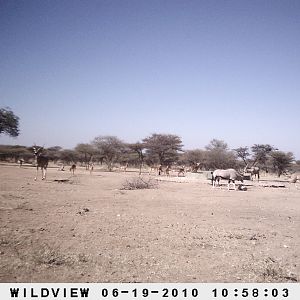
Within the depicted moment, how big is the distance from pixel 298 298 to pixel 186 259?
2.06 m

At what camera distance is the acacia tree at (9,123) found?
4226 centimetres

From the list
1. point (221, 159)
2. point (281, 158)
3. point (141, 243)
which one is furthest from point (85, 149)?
point (141, 243)

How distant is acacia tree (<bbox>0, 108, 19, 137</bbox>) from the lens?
42.3m

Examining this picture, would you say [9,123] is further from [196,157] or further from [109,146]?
[196,157]

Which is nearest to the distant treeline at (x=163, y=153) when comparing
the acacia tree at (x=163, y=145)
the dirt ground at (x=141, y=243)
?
the acacia tree at (x=163, y=145)

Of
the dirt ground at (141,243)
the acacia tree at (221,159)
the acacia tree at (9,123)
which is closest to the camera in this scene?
the dirt ground at (141,243)

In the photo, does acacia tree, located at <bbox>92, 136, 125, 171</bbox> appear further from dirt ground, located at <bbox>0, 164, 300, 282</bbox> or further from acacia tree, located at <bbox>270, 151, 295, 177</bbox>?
dirt ground, located at <bbox>0, 164, 300, 282</bbox>

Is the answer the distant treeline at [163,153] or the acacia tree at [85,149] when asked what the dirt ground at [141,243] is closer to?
the distant treeline at [163,153]

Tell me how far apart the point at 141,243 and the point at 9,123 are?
131 feet

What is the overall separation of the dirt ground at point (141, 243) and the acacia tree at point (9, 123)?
33.2 metres

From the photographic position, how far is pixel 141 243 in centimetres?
725

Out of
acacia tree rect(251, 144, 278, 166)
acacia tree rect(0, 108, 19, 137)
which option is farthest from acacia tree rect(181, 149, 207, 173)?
acacia tree rect(0, 108, 19, 137)

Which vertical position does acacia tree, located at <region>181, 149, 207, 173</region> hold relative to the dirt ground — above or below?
above

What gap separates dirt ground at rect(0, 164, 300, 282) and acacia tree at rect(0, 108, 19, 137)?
33.2 meters
